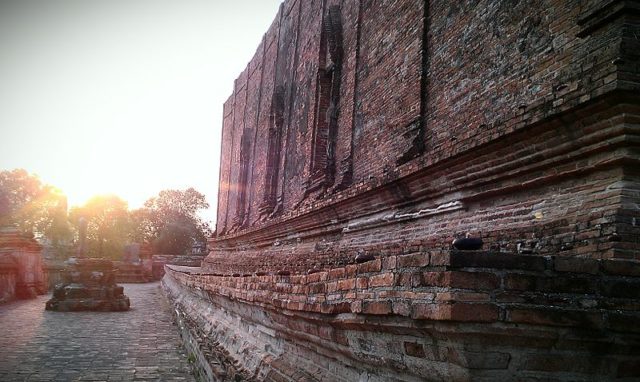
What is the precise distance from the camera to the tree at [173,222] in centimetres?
4156

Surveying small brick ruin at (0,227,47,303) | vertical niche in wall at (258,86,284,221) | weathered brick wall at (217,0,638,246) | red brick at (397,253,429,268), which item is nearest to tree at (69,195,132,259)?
small brick ruin at (0,227,47,303)

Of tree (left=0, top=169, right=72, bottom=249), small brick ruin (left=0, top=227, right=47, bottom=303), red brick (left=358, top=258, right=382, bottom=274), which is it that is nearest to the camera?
red brick (left=358, top=258, right=382, bottom=274)

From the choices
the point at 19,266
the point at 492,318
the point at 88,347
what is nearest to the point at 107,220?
the point at 19,266

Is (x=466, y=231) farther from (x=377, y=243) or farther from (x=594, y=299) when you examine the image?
(x=594, y=299)

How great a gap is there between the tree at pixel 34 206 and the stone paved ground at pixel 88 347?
40.9 meters

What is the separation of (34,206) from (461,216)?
5545 centimetres

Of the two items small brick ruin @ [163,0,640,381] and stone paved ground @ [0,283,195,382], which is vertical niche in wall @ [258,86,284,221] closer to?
small brick ruin @ [163,0,640,381]

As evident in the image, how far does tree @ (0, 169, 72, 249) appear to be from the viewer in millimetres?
47750

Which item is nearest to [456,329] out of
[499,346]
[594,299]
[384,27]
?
[499,346]

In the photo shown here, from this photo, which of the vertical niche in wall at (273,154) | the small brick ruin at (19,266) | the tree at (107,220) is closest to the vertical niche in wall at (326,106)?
the vertical niche in wall at (273,154)

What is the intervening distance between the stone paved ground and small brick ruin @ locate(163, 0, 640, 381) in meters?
0.72

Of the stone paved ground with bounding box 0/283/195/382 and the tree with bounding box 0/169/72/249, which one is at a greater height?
the tree with bounding box 0/169/72/249

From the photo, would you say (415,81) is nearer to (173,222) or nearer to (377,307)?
(377,307)

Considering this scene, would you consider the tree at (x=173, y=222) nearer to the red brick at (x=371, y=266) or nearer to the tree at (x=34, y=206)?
the tree at (x=34, y=206)
